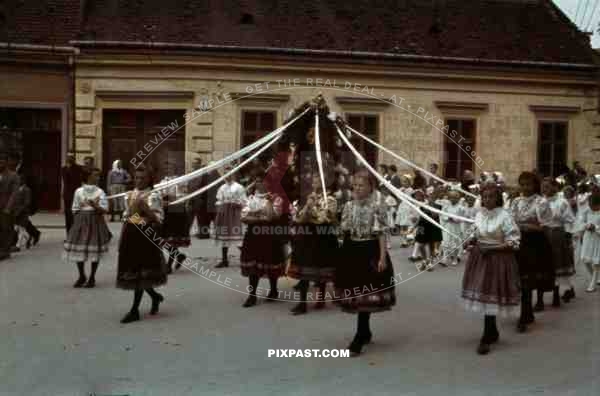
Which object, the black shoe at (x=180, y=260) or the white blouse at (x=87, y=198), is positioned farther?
the black shoe at (x=180, y=260)

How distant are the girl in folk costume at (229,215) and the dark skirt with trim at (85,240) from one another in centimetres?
241

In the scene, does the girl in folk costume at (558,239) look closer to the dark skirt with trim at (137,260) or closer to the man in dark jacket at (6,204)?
the dark skirt with trim at (137,260)

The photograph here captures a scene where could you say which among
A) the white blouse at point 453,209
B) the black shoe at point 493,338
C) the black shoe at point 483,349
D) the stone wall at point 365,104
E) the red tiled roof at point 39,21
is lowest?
the black shoe at point 483,349

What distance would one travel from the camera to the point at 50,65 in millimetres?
18062

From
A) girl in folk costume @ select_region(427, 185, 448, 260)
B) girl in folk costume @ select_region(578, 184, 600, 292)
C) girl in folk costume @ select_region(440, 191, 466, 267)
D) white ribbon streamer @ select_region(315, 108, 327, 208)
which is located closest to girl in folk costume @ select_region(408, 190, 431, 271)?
girl in folk costume @ select_region(427, 185, 448, 260)

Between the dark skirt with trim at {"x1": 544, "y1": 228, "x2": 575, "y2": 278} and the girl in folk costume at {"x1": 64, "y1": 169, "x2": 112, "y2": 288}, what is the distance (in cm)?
568

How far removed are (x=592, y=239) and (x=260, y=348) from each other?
536cm

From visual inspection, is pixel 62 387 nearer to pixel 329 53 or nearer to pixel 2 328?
pixel 2 328

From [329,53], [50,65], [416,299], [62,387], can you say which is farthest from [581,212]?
[50,65]

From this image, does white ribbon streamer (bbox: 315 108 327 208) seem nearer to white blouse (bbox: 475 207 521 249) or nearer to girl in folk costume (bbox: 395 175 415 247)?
white blouse (bbox: 475 207 521 249)

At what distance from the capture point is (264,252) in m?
8.21

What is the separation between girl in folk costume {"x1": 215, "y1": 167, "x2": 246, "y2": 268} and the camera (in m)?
11.2

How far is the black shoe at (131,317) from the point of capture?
23.8 ft

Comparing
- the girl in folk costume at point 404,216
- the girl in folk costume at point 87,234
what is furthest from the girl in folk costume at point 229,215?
the girl in folk costume at point 404,216
